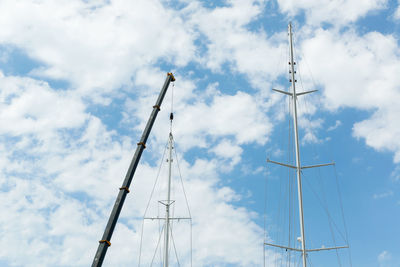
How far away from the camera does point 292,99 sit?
4125 centimetres

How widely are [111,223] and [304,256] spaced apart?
1533 centimetres

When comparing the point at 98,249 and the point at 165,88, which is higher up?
the point at 165,88

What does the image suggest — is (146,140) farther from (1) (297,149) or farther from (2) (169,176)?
(1) (297,149)

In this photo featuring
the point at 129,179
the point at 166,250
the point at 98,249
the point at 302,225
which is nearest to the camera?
the point at 98,249

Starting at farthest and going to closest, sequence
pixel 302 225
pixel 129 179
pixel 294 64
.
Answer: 1. pixel 294 64
2. pixel 129 179
3. pixel 302 225

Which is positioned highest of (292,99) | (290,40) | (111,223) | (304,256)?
(290,40)

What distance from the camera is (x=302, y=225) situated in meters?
34.8

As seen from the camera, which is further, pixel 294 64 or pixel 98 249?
pixel 294 64

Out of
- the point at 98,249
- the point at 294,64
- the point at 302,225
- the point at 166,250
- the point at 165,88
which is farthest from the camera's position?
the point at 165,88

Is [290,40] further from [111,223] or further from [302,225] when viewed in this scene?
[111,223]

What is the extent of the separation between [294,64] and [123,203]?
21521 mm

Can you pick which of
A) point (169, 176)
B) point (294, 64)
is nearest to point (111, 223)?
point (169, 176)

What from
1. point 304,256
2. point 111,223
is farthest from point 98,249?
point 304,256

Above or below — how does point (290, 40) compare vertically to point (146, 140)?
above
